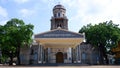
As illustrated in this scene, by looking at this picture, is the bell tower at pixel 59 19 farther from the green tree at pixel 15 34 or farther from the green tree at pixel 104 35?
the green tree at pixel 15 34

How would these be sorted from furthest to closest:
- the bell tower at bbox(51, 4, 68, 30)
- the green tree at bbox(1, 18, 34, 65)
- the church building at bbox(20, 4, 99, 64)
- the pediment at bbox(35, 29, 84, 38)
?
1. the bell tower at bbox(51, 4, 68, 30)
2. the church building at bbox(20, 4, 99, 64)
3. the green tree at bbox(1, 18, 34, 65)
4. the pediment at bbox(35, 29, 84, 38)

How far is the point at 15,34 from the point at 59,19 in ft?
36.7

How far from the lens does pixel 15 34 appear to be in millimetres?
43625

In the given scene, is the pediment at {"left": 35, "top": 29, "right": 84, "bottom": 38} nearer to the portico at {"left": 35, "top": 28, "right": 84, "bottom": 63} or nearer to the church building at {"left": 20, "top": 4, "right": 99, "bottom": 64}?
the portico at {"left": 35, "top": 28, "right": 84, "bottom": 63}

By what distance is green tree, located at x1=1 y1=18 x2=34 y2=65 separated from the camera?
4331cm

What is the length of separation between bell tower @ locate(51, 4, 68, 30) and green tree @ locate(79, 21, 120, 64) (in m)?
5.44

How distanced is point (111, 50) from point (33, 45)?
17.4 metres

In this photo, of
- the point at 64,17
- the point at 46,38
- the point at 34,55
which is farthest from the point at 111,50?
the point at 46,38

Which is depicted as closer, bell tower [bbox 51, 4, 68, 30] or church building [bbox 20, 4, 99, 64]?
church building [bbox 20, 4, 99, 64]

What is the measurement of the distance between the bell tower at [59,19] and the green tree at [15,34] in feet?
23.1

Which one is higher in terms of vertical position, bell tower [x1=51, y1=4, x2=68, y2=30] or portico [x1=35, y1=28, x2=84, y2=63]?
bell tower [x1=51, y1=4, x2=68, y2=30]

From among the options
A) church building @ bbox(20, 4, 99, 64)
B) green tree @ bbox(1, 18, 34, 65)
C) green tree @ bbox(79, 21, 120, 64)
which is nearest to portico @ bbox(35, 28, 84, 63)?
church building @ bbox(20, 4, 99, 64)

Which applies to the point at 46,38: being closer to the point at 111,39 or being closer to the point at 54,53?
the point at 54,53

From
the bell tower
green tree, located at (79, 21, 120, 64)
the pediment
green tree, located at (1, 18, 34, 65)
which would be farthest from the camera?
the bell tower
